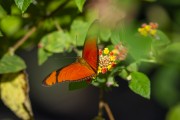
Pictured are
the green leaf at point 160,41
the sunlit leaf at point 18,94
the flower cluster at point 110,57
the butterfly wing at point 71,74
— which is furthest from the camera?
the sunlit leaf at point 18,94

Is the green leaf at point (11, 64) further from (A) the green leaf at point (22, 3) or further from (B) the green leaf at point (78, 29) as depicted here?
(A) the green leaf at point (22, 3)

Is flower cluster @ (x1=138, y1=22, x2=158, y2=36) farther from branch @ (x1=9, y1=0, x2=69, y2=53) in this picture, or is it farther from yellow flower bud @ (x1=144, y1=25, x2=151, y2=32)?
branch @ (x1=9, y1=0, x2=69, y2=53)

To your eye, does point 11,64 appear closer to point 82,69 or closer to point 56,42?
point 56,42

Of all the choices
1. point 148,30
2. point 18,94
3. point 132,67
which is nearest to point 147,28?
point 148,30

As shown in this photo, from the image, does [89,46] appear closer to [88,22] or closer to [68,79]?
[68,79]

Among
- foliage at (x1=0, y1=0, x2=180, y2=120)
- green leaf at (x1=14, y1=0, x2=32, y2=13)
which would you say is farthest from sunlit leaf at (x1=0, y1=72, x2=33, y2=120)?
green leaf at (x1=14, y1=0, x2=32, y2=13)

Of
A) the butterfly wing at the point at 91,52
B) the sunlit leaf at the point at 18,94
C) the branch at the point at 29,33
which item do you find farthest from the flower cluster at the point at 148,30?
the sunlit leaf at the point at 18,94
